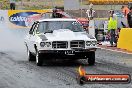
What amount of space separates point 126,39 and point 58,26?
719cm

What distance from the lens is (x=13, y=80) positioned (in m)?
11.4

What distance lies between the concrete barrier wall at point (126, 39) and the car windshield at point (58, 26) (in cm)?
645

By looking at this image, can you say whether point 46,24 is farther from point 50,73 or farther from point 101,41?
point 101,41

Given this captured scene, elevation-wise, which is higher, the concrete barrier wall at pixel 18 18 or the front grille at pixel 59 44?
the front grille at pixel 59 44

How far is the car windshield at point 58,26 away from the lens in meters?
16.0

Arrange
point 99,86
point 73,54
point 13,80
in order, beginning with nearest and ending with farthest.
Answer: point 99,86 → point 13,80 → point 73,54

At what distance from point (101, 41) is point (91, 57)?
521 inches

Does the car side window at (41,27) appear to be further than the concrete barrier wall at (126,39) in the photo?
No

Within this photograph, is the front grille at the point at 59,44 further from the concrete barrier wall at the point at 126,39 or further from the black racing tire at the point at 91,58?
the concrete barrier wall at the point at 126,39

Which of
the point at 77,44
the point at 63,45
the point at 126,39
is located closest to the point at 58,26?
the point at 63,45

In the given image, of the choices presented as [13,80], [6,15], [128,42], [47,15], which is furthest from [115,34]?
[13,80]

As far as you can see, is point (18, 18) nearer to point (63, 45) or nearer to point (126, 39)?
point (126, 39)

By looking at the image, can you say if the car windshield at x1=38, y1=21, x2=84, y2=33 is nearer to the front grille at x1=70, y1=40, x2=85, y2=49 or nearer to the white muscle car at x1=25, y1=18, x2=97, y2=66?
the white muscle car at x1=25, y1=18, x2=97, y2=66

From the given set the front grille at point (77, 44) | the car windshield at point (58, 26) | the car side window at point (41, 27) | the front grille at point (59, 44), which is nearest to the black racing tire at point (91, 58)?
the front grille at point (77, 44)
